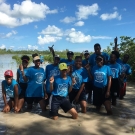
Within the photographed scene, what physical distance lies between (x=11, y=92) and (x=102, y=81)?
8.26ft

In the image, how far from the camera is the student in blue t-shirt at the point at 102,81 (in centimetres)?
586

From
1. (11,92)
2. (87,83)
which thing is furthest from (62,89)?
(87,83)

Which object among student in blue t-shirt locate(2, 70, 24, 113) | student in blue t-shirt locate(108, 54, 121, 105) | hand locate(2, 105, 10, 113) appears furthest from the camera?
student in blue t-shirt locate(108, 54, 121, 105)

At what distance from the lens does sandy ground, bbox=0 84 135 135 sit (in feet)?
15.1

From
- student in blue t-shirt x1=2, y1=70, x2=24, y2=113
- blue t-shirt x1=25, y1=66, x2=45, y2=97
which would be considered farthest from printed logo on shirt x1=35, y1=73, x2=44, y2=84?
student in blue t-shirt x1=2, y1=70, x2=24, y2=113

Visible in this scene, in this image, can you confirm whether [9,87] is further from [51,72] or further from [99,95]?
[99,95]

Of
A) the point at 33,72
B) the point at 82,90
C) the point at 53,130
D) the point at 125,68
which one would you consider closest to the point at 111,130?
the point at 53,130

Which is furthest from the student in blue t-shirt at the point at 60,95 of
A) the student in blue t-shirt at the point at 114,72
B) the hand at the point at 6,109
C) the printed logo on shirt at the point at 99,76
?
the student in blue t-shirt at the point at 114,72

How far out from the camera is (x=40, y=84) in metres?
6.14

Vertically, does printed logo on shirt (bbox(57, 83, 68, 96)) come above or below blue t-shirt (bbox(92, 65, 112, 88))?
below

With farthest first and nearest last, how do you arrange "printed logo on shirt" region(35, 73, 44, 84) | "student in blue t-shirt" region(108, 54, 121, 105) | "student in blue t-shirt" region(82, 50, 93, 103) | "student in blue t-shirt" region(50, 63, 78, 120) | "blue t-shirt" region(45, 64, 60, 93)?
"student in blue t-shirt" region(82, 50, 93, 103)
"student in blue t-shirt" region(108, 54, 121, 105)
"blue t-shirt" region(45, 64, 60, 93)
"printed logo on shirt" region(35, 73, 44, 84)
"student in blue t-shirt" region(50, 63, 78, 120)

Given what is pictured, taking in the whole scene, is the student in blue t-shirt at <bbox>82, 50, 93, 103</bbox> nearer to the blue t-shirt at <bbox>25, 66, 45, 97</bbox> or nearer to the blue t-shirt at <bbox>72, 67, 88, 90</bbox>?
the blue t-shirt at <bbox>72, 67, 88, 90</bbox>

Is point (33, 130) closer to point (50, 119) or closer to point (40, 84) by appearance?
point (50, 119)

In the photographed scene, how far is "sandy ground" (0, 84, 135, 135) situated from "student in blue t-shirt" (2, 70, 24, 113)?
25 cm
